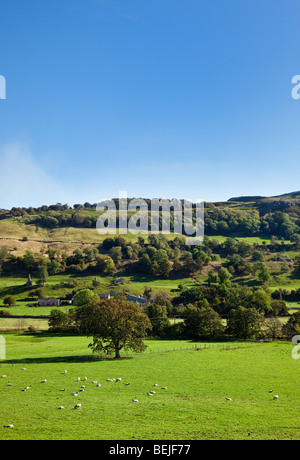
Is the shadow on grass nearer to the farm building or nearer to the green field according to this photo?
the green field

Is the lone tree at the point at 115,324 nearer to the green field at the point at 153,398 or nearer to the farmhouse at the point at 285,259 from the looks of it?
the green field at the point at 153,398

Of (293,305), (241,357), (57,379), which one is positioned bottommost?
(293,305)

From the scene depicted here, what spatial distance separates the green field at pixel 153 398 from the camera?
61.1 feet

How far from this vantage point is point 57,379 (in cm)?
3070

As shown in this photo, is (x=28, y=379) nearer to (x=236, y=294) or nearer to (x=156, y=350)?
(x=156, y=350)

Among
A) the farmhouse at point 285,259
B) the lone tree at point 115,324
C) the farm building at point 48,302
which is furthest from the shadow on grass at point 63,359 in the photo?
the farmhouse at point 285,259

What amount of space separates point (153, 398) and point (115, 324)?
1834cm

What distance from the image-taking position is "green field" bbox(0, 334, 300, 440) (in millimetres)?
18609

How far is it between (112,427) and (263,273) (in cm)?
12694

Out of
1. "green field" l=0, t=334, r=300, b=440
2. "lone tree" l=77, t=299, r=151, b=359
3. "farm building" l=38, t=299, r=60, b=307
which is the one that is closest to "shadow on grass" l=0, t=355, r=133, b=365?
"green field" l=0, t=334, r=300, b=440

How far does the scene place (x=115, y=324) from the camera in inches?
1678

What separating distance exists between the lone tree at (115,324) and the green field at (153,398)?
2501 mm

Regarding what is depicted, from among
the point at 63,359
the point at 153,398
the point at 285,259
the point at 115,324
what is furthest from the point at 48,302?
the point at 285,259
